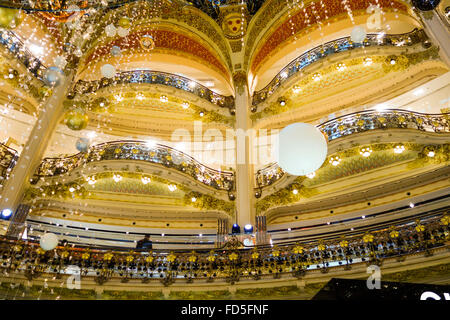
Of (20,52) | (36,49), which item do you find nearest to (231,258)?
(20,52)

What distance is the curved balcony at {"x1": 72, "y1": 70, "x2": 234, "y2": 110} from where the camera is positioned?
1066cm

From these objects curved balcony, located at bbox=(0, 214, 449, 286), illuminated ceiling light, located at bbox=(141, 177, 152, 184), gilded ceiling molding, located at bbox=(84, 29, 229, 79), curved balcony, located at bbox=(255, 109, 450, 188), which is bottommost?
curved balcony, located at bbox=(0, 214, 449, 286)

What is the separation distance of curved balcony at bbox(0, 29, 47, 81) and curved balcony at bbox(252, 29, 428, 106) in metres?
7.13

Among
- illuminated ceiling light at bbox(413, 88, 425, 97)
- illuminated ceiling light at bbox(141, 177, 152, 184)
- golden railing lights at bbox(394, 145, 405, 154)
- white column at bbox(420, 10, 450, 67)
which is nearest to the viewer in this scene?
golden railing lights at bbox(394, 145, 405, 154)

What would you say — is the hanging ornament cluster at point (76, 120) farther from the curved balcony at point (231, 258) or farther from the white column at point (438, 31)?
the white column at point (438, 31)

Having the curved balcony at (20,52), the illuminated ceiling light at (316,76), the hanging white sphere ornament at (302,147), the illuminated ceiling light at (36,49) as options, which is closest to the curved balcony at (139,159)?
the curved balcony at (20,52)

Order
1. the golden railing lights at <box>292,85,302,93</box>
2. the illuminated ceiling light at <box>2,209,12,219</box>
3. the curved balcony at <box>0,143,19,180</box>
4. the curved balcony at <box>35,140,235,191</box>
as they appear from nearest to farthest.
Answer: the illuminated ceiling light at <box>2,209,12,219</box>
the curved balcony at <box>0,143,19,180</box>
the curved balcony at <box>35,140,235,191</box>
the golden railing lights at <box>292,85,302,93</box>

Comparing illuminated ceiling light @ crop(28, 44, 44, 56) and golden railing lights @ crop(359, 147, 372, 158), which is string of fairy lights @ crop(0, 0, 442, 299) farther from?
golden railing lights @ crop(359, 147, 372, 158)

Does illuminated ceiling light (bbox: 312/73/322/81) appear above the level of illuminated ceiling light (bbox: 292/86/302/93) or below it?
above

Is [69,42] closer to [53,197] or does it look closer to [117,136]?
[117,136]

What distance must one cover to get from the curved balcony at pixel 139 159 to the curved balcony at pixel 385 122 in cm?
206

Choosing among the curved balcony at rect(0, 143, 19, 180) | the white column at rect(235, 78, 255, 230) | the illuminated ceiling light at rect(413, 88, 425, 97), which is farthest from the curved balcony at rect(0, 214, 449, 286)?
the illuminated ceiling light at rect(413, 88, 425, 97)

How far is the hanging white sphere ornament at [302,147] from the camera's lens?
375 centimetres

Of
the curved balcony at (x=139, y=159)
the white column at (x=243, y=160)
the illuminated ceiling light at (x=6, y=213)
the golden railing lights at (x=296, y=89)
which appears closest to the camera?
the illuminated ceiling light at (x=6, y=213)
